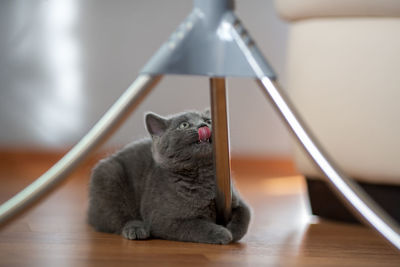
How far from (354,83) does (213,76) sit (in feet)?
2.70

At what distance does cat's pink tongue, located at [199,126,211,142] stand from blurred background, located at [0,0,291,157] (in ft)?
5.07

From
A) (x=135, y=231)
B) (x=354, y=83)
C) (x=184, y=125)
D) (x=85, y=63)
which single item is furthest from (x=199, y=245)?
(x=85, y=63)

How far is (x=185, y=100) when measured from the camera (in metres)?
2.91

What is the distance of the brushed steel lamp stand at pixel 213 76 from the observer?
677 mm

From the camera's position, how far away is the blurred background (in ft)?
9.11

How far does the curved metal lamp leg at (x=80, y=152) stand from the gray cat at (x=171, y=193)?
1.97 ft

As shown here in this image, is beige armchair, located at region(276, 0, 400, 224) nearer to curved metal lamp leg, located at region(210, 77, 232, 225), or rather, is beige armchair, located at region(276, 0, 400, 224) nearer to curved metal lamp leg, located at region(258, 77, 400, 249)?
curved metal lamp leg, located at region(210, 77, 232, 225)

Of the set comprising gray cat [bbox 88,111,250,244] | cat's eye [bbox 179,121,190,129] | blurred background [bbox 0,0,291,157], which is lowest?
gray cat [bbox 88,111,250,244]

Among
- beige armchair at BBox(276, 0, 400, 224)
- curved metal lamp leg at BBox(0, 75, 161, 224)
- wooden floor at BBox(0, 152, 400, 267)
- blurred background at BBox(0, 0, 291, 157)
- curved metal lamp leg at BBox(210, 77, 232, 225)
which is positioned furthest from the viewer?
blurred background at BBox(0, 0, 291, 157)

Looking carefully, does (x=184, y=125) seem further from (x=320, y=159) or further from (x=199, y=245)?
Result: (x=320, y=159)

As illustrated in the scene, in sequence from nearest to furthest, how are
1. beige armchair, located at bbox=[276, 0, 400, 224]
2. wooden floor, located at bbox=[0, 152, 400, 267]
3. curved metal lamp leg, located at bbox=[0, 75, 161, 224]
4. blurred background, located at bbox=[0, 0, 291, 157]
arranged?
curved metal lamp leg, located at bbox=[0, 75, 161, 224], wooden floor, located at bbox=[0, 152, 400, 267], beige armchair, located at bbox=[276, 0, 400, 224], blurred background, located at bbox=[0, 0, 291, 157]

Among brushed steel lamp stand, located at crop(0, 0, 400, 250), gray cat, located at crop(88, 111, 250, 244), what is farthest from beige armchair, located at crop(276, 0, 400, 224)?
brushed steel lamp stand, located at crop(0, 0, 400, 250)

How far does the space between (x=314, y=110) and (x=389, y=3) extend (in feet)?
1.08

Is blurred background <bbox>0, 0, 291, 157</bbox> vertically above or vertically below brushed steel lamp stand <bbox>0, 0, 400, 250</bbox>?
above
